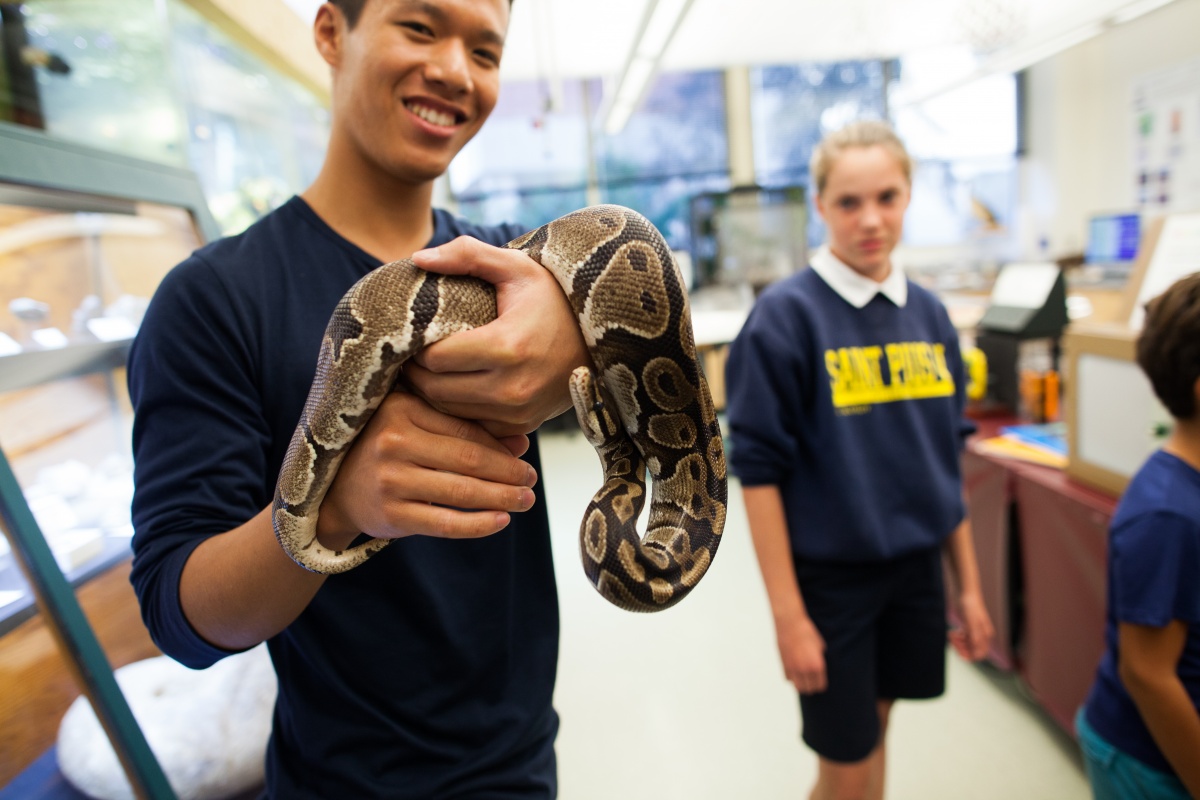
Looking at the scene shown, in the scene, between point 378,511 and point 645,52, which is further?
point 645,52

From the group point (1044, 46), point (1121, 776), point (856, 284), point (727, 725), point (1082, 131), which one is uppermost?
point (1044, 46)

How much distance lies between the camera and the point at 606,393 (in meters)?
1.15

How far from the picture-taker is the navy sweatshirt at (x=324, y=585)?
1155 mm

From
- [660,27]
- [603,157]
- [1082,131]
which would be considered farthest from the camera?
[603,157]

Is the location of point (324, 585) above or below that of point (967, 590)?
above

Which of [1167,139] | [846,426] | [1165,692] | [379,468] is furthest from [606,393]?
[1167,139]

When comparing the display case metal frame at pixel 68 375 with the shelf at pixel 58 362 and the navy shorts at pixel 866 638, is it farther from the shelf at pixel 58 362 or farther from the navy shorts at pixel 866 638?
the navy shorts at pixel 866 638

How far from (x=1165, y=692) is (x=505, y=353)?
7.12ft

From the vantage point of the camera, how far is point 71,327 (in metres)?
2.16

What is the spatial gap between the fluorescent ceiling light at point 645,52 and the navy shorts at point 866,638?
3695 mm

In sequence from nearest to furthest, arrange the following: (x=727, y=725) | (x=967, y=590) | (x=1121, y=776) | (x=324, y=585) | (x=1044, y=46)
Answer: (x=324, y=585) → (x=1121, y=776) → (x=967, y=590) → (x=727, y=725) → (x=1044, y=46)

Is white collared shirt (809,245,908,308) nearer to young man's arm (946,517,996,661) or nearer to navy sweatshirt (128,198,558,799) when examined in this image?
young man's arm (946,517,996,661)

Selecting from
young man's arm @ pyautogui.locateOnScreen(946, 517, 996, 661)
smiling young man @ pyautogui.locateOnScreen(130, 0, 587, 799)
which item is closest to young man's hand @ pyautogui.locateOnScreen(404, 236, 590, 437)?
smiling young man @ pyautogui.locateOnScreen(130, 0, 587, 799)

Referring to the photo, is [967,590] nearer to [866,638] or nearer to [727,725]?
[866,638]
